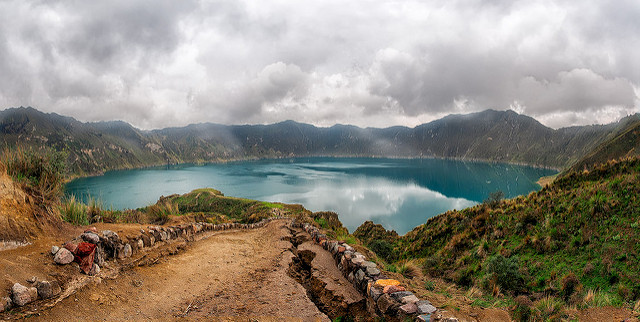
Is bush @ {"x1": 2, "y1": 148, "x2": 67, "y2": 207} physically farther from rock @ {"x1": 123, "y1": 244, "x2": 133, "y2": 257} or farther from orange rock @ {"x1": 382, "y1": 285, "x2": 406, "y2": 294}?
orange rock @ {"x1": 382, "y1": 285, "x2": 406, "y2": 294}

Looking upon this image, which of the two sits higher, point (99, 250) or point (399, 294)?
point (99, 250)

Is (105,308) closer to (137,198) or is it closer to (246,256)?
(246,256)

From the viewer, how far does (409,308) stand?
4.66 meters

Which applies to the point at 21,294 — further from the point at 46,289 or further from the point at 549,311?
the point at 549,311

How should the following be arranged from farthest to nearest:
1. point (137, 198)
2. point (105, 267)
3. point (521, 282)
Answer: point (137, 198) → point (521, 282) → point (105, 267)

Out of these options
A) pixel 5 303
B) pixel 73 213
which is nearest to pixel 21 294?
pixel 5 303

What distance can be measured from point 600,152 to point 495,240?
11481 cm

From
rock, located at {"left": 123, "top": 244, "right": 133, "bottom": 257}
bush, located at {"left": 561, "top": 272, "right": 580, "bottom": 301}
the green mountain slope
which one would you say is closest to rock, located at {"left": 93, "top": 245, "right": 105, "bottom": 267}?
rock, located at {"left": 123, "top": 244, "right": 133, "bottom": 257}

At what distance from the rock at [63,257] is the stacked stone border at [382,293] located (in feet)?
20.2

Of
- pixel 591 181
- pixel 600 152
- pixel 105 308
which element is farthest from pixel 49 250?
pixel 600 152

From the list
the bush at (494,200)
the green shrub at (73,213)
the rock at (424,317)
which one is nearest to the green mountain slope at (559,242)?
the bush at (494,200)

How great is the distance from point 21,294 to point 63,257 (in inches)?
56.6

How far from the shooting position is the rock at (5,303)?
12.7 feet

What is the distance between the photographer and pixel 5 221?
5.59 meters
